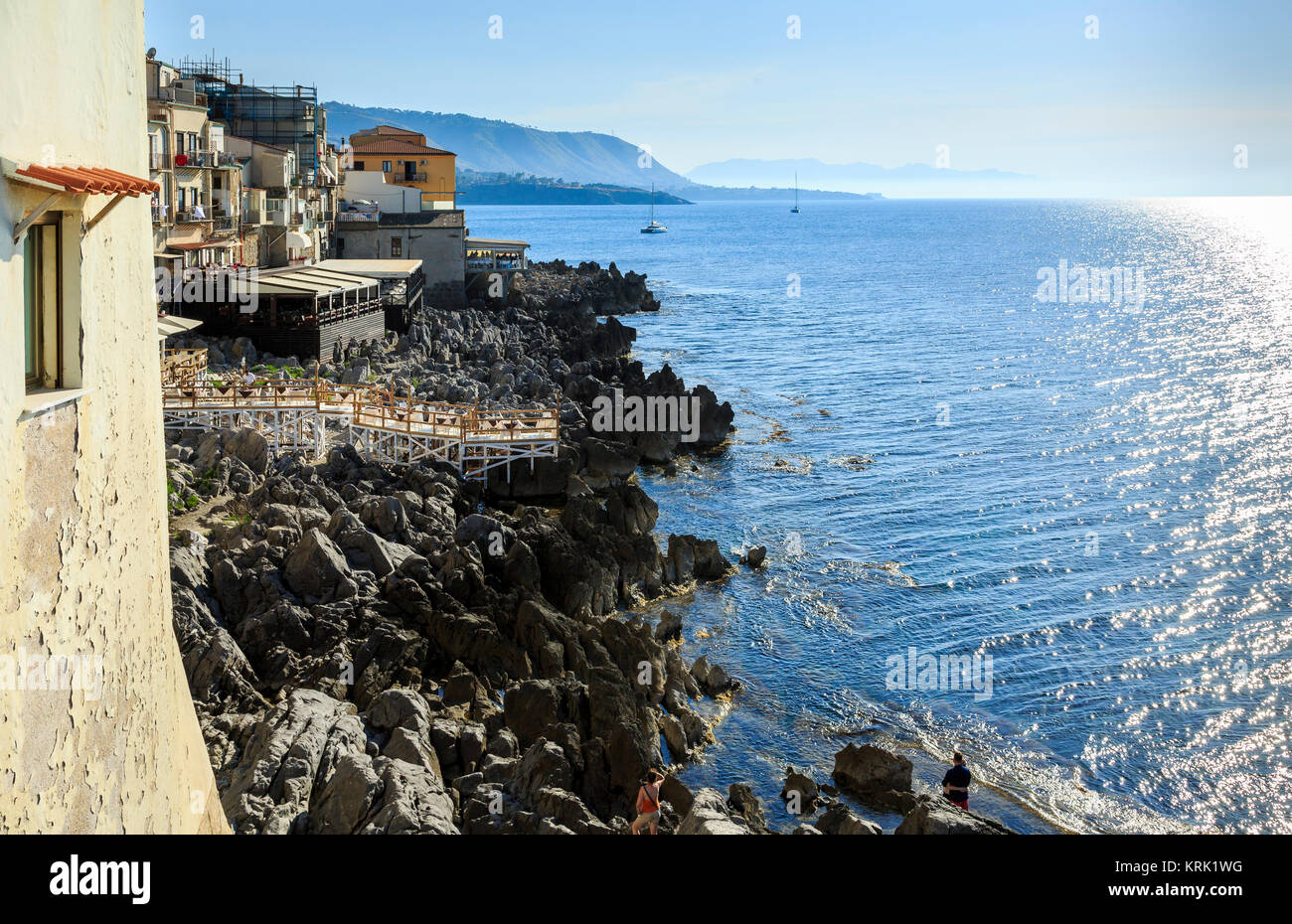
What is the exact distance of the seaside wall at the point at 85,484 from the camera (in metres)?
6.36

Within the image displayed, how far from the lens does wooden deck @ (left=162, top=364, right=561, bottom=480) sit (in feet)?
109

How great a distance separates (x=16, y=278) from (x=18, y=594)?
1.67 meters

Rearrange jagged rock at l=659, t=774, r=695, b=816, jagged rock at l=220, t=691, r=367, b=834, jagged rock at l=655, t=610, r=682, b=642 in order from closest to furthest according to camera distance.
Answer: jagged rock at l=220, t=691, r=367, b=834
jagged rock at l=659, t=774, r=695, b=816
jagged rock at l=655, t=610, r=682, b=642

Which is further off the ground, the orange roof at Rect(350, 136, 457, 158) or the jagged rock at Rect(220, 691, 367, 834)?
the orange roof at Rect(350, 136, 457, 158)

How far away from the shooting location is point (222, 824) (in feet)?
36.5

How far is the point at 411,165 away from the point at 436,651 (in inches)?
3032

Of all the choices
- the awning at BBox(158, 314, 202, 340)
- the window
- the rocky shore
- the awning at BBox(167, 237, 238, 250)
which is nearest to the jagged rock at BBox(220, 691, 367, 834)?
the rocky shore

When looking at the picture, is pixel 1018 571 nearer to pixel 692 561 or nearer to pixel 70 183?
pixel 692 561

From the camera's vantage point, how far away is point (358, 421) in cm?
3481

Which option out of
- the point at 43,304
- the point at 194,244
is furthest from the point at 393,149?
the point at 43,304

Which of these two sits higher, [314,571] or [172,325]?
[172,325]

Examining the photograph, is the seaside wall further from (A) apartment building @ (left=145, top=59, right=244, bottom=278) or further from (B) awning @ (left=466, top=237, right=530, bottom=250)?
(B) awning @ (left=466, top=237, right=530, bottom=250)

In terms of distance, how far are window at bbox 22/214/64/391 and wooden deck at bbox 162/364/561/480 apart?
25969 millimetres

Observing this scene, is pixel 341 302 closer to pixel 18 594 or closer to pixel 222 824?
pixel 222 824
